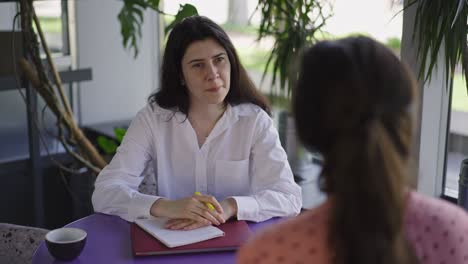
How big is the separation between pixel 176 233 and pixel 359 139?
0.90m

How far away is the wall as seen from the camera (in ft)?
12.0

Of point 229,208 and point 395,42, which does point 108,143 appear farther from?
point 229,208

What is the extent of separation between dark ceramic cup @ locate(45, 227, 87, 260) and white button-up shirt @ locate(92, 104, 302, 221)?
1.25ft

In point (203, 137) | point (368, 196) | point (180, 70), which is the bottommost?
point (203, 137)

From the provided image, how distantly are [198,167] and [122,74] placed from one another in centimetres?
191

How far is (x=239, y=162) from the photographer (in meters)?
2.10

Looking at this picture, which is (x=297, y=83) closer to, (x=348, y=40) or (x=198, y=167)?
(x=348, y=40)

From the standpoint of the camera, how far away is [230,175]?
2105 mm

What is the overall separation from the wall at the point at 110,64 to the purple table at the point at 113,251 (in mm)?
1989

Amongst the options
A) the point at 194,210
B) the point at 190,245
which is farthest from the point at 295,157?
the point at 190,245

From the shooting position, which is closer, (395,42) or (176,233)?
(176,233)

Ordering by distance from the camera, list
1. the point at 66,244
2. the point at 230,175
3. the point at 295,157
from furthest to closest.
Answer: the point at 295,157
the point at 230,175
the point at 66,244

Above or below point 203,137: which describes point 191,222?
below

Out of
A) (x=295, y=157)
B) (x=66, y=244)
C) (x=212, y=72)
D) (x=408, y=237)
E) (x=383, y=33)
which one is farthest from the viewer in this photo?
(x=295, y=157)
